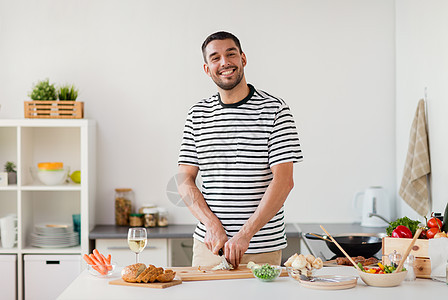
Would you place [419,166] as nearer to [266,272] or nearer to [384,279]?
[384,279]

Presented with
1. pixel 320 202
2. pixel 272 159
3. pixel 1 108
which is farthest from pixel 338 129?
pixel 1 108

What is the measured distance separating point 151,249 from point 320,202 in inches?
49.0

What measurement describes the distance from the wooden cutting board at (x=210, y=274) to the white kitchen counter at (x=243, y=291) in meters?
0.03

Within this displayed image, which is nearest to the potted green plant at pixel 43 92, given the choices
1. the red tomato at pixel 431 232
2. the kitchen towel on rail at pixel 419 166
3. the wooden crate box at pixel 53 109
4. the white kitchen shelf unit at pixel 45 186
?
the wooden crate box at pixel 53 109

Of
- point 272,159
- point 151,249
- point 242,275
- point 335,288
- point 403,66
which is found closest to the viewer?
point 335,288

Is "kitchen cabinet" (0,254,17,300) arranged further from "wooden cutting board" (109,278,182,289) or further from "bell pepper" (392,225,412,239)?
"bell pepper" (392,225,412,239)

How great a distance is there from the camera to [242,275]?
212 centimetres

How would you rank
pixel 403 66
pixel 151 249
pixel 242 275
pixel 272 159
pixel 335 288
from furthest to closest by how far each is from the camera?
pixel 403 66 < pixel 151 249 < pixel 272 159 < pixel 242 275 < pixel 335 288

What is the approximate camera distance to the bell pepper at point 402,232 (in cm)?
224

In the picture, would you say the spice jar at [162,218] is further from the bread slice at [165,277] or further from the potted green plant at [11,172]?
the bread slice at [165,277]

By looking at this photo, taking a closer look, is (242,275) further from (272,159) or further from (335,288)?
(272,159)

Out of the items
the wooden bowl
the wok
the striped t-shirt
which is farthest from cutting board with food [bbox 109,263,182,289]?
the wok

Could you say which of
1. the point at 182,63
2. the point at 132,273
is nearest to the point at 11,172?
the point at 182,63

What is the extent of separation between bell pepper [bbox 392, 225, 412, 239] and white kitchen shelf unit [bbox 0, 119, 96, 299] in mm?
2145
